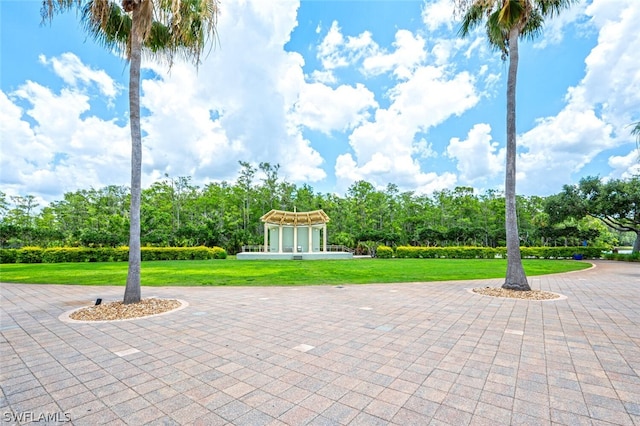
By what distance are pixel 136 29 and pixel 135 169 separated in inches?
113

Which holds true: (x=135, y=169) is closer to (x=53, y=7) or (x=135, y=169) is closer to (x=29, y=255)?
(x=53, y=7)

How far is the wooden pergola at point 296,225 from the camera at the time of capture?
2266 cm

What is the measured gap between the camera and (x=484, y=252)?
77.6ft

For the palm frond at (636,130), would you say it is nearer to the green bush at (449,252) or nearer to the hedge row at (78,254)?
A: the green bush at (449,252)

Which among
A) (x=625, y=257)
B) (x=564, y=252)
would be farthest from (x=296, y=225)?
(x=625, y=257)

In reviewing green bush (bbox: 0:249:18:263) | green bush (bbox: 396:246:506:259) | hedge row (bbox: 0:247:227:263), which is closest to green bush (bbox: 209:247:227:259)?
hedge row (bbox: 0:247:227:263)

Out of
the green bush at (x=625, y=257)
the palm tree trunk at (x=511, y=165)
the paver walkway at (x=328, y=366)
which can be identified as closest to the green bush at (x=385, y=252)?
the green bush at (x=625, y=257)

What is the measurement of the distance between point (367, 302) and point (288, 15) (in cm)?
1161

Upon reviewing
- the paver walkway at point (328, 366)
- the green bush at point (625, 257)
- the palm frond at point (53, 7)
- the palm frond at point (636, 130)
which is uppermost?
the palm frond at point (53, 7)

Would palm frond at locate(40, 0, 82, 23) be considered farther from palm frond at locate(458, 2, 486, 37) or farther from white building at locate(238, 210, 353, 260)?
white building at locate(238, 210, 353, 260)

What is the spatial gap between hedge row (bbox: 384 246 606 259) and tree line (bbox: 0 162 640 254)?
2360mm

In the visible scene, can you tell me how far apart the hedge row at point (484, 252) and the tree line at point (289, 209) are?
236cm

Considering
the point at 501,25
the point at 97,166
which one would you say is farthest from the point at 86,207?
the point at 501,25

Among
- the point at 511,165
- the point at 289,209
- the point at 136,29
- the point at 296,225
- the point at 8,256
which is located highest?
the point at 136,29
